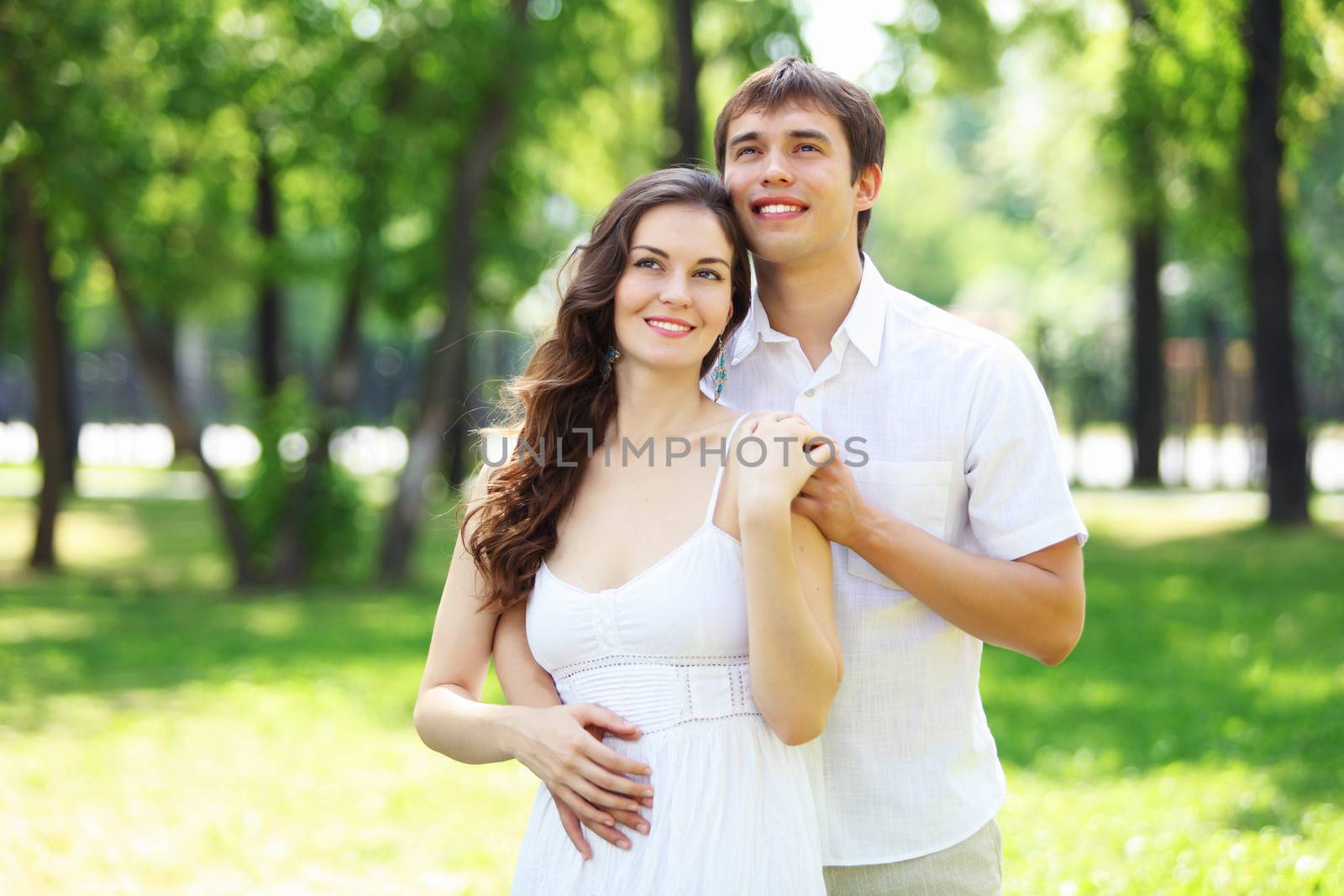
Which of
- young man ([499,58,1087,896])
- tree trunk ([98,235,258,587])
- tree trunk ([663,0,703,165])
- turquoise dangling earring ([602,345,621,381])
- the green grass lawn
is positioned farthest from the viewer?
tree trunk ([663,0,703,165])

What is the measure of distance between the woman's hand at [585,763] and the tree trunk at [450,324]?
451 inches

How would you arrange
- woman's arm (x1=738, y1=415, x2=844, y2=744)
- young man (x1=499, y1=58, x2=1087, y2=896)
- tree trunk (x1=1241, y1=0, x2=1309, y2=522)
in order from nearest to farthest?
woman's arm (x1=738, y1=415, x2=844, y2=744) < young man (x1=499, y1=58, x2=1087, y2=896) < tree trunk (x1=1241, y1=0, x2=1309, y2=522)

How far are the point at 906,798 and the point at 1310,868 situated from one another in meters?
3.32

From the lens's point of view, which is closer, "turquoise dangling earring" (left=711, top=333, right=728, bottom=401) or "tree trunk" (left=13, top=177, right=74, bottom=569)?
"turquoise dangling earring" (left=711, top=333, right=728, bottom=401)

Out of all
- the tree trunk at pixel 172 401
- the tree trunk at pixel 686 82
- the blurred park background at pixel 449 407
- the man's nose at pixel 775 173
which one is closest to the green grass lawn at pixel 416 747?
the blurred park background at pixel 449 407

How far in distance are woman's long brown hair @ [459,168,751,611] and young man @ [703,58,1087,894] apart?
12 centimetres

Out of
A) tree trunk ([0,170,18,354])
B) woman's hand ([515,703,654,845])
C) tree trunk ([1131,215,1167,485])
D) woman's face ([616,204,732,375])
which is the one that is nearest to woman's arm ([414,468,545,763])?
Result: woman's hand ([515,703,654,845])

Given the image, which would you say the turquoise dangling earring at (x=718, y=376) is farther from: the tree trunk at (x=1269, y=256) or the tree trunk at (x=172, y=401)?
the tree trunk at (x=1269, y=256)

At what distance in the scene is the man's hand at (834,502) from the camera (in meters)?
2.54

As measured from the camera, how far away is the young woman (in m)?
2.54

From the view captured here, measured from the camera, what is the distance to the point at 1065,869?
5.66 m

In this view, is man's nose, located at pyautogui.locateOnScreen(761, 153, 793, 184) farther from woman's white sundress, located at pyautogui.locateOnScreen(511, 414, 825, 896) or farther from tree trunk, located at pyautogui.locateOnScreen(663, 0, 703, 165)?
tree trunk, located at pyautogui.locateOnScreen(663, 0, 703, 165)

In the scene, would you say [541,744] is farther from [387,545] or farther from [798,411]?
[387,545]

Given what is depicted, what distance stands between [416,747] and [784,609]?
6.22 m
